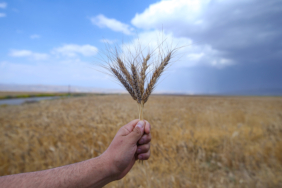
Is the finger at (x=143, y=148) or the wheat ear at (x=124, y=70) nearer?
the wheat ear at (x=124, y=70)

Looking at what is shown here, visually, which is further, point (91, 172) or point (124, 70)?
point (124, 70)

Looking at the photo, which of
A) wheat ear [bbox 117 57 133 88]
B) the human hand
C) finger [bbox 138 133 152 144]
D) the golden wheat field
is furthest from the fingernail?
the golden wheat field

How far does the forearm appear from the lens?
1.19 meters

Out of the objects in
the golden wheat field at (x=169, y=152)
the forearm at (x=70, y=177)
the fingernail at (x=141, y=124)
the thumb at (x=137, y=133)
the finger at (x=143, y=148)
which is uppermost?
the fingernail at (x=141, y=124)

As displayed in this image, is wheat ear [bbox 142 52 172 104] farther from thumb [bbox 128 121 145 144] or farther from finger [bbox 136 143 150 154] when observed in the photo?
finger [bbox 136 143 150 154]

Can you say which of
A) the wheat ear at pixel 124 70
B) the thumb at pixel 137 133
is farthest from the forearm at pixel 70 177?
the wheat ear at pixel 124 70

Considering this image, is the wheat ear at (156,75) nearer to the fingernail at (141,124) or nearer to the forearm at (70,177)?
the fingernail at (141,124)

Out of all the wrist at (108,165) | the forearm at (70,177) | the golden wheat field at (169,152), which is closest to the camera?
the forearm at (70,177)

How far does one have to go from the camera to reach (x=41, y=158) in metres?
3.91

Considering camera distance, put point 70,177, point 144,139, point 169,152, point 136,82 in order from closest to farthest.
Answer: point 70,177
point 136,82
point 144,139
point 169,152

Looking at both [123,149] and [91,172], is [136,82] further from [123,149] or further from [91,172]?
[91,172]

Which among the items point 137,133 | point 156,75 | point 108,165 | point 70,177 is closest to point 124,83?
point 156,75

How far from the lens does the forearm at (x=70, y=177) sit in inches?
47.0

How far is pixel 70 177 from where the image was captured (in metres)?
1.25
